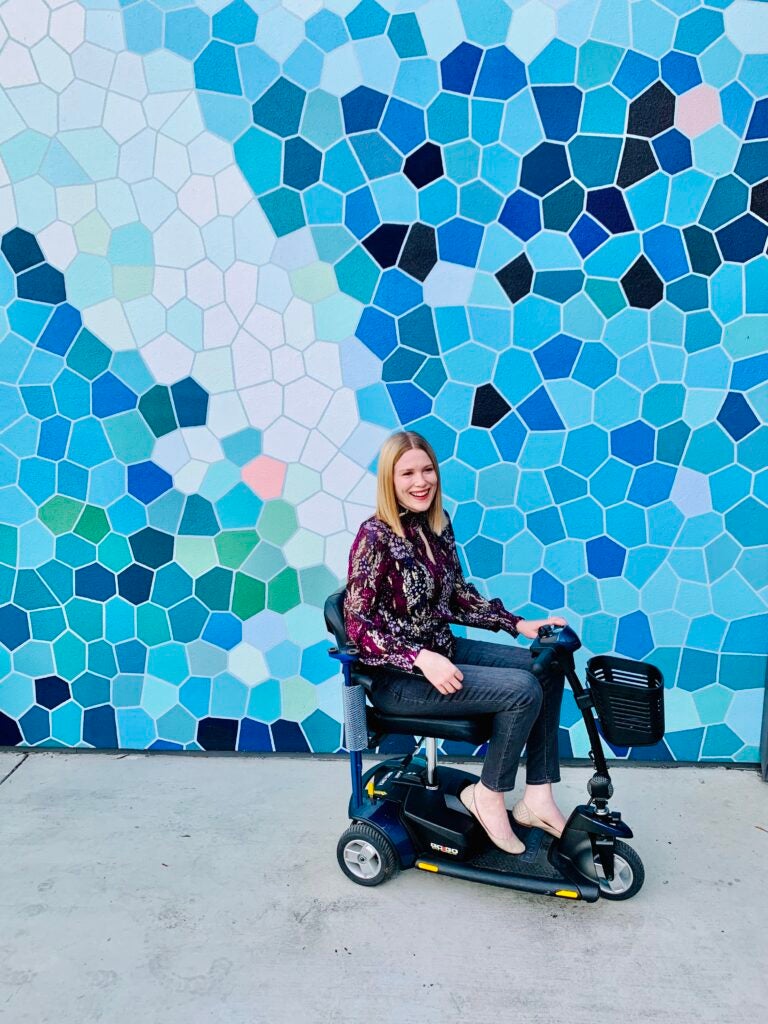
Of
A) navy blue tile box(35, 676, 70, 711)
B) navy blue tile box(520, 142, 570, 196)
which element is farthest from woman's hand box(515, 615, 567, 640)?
navy blue tile box(35, 676, 70, 711)

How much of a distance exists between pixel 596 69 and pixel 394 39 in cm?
72

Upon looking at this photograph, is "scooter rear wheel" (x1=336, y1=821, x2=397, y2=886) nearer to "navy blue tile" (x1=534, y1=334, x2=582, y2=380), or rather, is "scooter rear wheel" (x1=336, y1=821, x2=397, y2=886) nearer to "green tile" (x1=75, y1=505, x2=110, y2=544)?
"green tile" (x1=75, y1=505, x2=110, y2=544)

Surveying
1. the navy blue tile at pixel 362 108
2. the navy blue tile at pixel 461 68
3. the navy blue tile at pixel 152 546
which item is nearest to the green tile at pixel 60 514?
the navy blue tile at pixel 152 546

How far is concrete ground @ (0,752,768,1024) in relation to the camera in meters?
2.01

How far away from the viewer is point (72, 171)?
10.2 feet

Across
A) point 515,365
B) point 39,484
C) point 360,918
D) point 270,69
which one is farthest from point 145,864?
point 270,69

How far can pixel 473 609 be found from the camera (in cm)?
269

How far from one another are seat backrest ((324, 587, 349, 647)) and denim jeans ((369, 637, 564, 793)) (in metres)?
0.13

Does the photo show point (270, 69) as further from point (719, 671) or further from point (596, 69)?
point (719, 671)

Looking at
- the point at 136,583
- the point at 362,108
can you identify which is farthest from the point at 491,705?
the point at 362,108

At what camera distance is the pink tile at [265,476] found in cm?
321

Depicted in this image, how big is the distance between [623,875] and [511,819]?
0.36 meters

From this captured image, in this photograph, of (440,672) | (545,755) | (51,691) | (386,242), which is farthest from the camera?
(51,691)

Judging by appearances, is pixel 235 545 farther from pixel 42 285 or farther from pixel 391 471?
pixel 42 285
